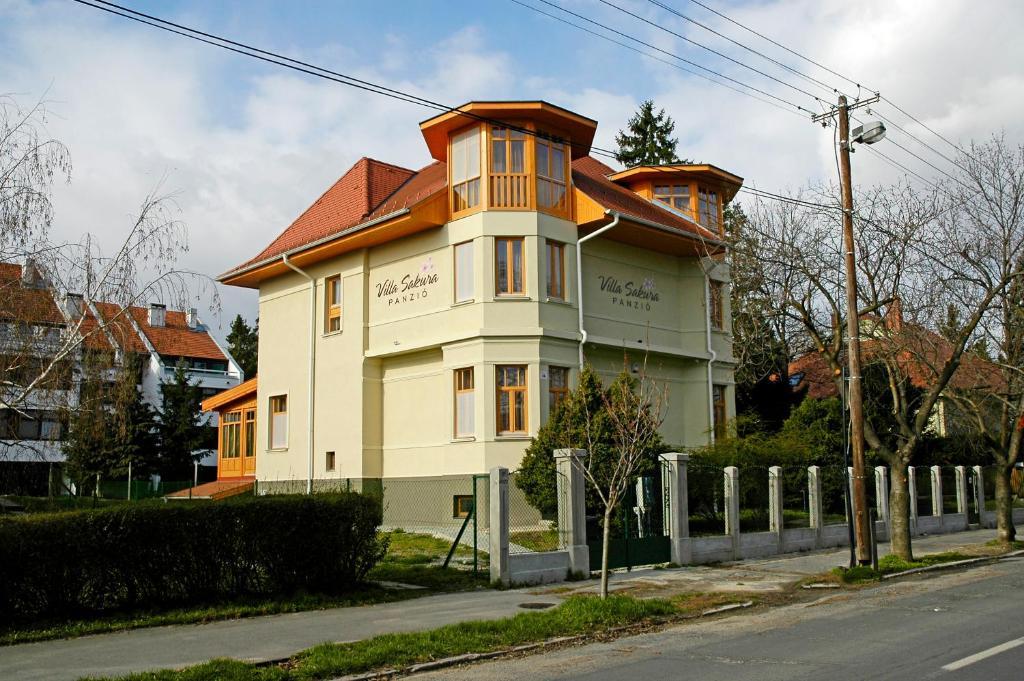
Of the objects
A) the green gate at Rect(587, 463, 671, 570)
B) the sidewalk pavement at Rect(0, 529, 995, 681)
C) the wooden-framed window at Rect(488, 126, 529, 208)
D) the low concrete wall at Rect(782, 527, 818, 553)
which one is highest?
the wooden-framed window at Rect(488, 126, 529, 208)

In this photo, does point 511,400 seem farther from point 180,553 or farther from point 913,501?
point 180,553

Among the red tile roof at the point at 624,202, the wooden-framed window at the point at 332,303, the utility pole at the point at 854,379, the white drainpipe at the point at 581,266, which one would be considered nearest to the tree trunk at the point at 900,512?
the utility pole at the point at 854,379

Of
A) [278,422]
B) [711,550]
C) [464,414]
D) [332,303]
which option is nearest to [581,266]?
[464,414]

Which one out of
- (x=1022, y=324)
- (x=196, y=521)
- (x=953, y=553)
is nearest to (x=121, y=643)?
(x=196, y=521)

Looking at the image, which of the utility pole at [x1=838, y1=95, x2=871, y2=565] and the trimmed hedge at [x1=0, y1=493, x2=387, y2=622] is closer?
the trimmed hedge at [x1=0, y1=493, x2=387, y2=622]

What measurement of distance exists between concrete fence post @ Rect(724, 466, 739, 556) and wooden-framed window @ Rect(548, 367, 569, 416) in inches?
232

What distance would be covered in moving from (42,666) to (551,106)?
18.4 metres

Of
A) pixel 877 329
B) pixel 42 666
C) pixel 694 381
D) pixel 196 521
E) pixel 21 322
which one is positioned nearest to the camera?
pixel 42 666

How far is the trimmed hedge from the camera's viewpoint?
1105cm

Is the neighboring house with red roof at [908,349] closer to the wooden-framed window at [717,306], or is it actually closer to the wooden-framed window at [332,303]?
the wooden-framed window at [717,306]

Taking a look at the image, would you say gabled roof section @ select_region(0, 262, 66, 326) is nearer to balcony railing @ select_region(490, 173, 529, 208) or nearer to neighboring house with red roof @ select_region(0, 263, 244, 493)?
neighboring house with red roof @ select_region(0, 263, 244, 493)

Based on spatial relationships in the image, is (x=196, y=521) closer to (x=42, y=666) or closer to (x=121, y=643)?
(x=121, y=643)

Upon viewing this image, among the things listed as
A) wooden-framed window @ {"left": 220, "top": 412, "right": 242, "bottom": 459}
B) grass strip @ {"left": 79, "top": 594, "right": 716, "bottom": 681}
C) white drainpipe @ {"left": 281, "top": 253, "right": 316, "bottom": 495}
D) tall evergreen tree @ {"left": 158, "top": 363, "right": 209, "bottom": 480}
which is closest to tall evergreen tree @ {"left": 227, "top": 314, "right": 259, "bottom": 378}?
tall evergreen tree @ {"left": 158, "top": 363, "right": 209, "bottom": 480}

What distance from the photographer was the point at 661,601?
13.1m
